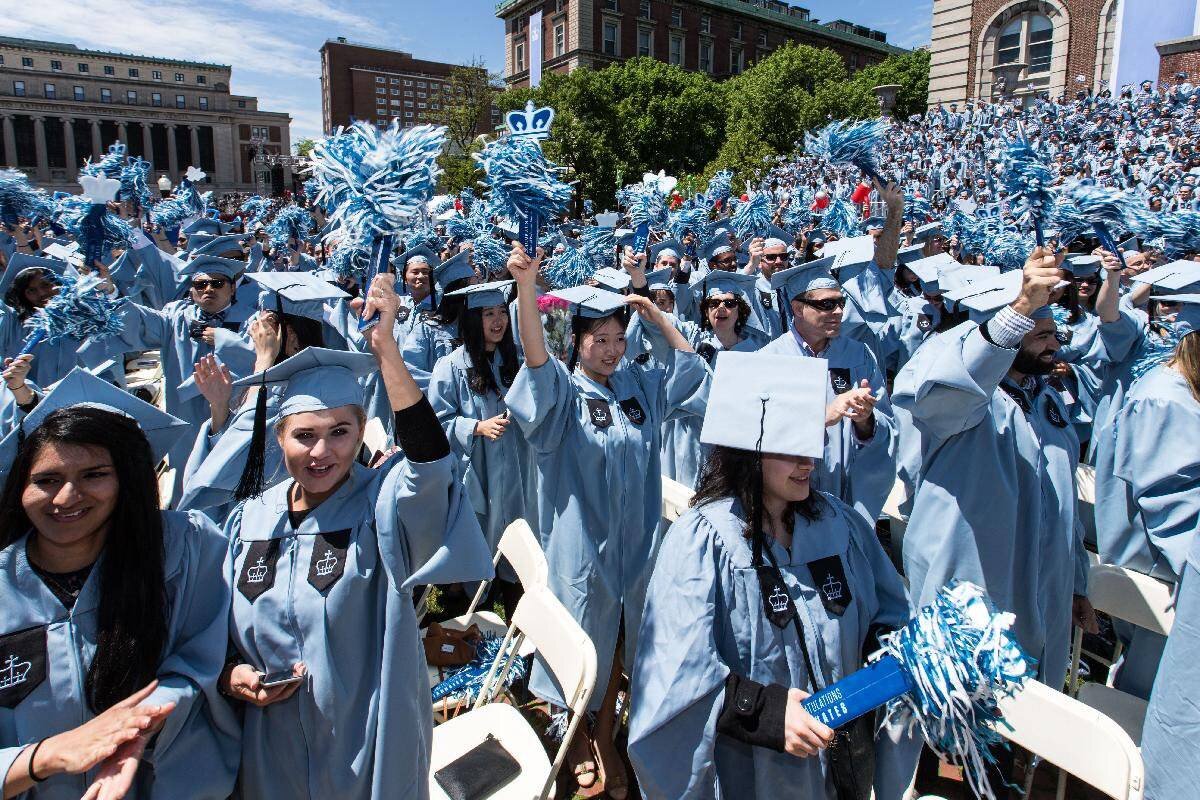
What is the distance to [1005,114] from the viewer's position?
22.6 meters

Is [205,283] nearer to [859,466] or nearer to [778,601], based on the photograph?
→ [859,466]

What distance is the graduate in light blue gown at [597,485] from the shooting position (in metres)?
3.39

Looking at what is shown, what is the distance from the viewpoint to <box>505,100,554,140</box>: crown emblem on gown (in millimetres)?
3520

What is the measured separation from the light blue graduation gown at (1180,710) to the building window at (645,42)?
202ft

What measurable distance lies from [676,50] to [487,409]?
63458 mm

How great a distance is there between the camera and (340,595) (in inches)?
82.9

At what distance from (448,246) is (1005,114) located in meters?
19.5

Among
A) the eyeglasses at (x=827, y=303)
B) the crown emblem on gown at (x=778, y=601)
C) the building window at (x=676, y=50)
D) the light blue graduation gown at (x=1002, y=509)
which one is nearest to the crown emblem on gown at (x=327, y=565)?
the crown emblem on gown at (x=778, y=601)

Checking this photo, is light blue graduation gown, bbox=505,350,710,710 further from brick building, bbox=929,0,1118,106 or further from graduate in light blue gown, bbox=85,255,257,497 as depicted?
brick building, bbox=929,0,1118,106

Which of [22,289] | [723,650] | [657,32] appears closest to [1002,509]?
[723,650]

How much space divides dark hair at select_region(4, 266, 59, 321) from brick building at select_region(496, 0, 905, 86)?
49.2m

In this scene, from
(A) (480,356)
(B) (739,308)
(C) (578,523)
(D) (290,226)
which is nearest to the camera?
(C) (578,523)

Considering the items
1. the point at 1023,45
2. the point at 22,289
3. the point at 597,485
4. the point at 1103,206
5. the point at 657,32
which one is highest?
the point at 657,32

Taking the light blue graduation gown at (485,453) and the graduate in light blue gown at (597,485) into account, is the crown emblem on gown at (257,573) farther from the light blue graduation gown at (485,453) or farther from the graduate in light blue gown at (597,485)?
the light blue graduation gown at (485,453)
